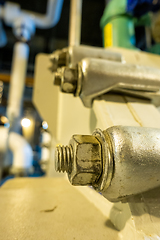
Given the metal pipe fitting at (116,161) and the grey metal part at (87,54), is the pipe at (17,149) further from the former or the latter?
the metal pipe fitting at (116,161)

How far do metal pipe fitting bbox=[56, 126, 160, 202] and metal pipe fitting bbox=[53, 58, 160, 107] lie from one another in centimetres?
22

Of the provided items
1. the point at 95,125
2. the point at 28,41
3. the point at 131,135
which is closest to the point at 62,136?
the point at 95,125

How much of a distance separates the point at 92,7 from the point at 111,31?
189 cm

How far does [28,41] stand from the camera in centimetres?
312

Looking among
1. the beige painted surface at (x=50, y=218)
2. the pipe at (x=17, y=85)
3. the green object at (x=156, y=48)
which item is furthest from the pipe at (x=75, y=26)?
the pipe at (x=17, y=85)

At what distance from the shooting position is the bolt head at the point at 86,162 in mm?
306

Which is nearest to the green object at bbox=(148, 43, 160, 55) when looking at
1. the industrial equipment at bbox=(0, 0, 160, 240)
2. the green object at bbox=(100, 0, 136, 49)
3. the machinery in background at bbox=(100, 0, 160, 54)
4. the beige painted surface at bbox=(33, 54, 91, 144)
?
the machinery in background at bbox=(100, 0, 160, 54)

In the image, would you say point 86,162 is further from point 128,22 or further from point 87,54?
point 128,22

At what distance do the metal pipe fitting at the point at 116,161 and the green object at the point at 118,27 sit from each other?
53.1 inches

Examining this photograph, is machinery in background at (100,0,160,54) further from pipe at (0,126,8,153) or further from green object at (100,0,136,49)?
pipe at (0,126,8,153)

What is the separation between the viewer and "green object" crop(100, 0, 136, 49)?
1.45m

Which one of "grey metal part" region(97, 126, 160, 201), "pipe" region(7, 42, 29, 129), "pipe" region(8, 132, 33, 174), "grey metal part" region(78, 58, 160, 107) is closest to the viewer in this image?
"grey metal part" region(97, 126, 160, 201)

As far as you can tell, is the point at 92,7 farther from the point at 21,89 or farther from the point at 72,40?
the point at 72,40

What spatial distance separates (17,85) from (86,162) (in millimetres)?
2822
